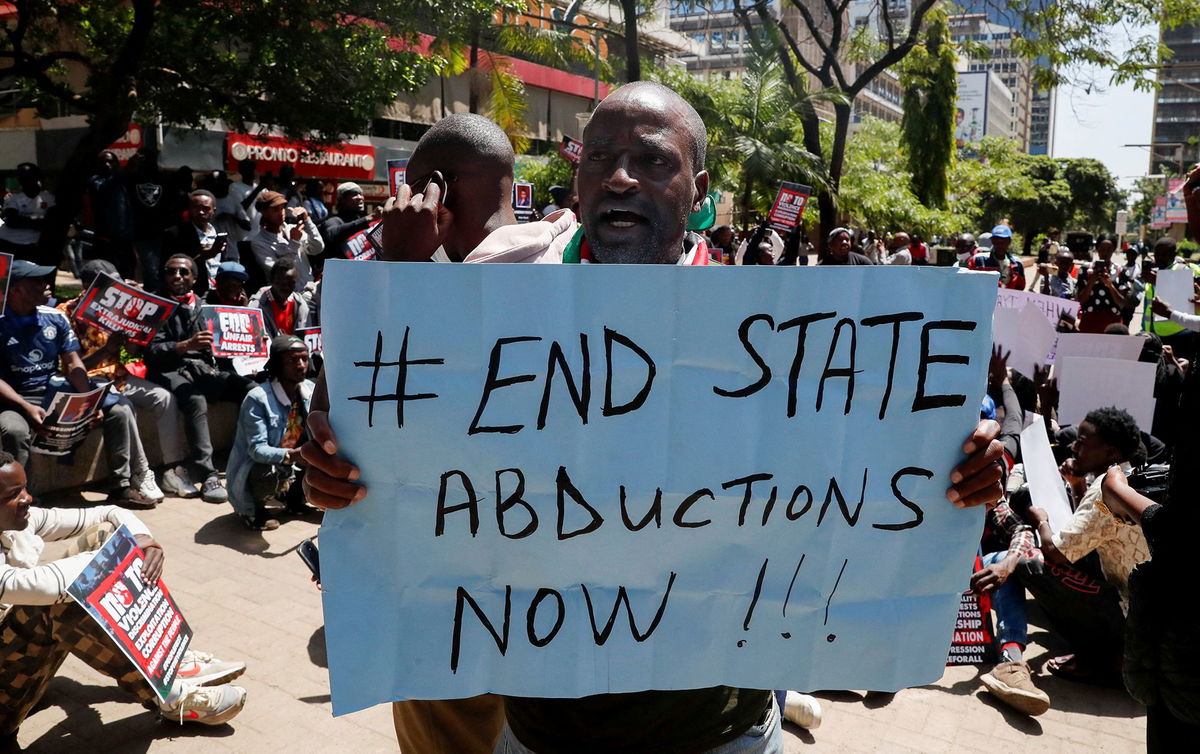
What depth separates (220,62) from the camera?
1228cm

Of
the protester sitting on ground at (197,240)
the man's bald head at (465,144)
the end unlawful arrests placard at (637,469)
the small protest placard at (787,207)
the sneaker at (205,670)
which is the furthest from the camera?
the small protest placard at (787,207)

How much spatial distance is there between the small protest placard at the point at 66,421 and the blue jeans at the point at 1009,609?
17.5ft

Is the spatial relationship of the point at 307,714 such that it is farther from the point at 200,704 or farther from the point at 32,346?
the point at 32,346

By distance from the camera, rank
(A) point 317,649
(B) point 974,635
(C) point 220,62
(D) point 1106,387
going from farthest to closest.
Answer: (C) point 220,62
(D) point 1106,387
(B) point 974,635
(A) point 317,649

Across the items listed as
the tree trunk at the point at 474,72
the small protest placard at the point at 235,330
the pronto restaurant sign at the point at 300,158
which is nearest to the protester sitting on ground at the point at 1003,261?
the small protest placard at the point at 235,330

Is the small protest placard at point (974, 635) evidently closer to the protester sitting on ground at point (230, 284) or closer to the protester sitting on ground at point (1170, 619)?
the protester sitting on ground at point (1170, 619)

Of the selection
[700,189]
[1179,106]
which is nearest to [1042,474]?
[700,189]

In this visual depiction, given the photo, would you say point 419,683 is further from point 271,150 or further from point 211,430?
point 271,150

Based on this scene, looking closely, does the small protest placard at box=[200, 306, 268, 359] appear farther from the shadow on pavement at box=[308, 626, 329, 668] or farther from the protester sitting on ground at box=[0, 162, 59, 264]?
the protester sitting on ground at box=[0, 162, 59, 264]

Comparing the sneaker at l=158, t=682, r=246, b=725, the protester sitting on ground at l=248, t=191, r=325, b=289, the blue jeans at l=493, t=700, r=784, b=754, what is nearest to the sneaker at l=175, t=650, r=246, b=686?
the sneaker at l=158, t=682, r=246, b=725

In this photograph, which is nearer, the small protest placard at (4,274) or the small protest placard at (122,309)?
the small protest placard at (4,274)

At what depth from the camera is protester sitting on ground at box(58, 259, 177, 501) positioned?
6578 millimetres

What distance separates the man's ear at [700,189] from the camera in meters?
2.16

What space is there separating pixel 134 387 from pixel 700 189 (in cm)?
587
